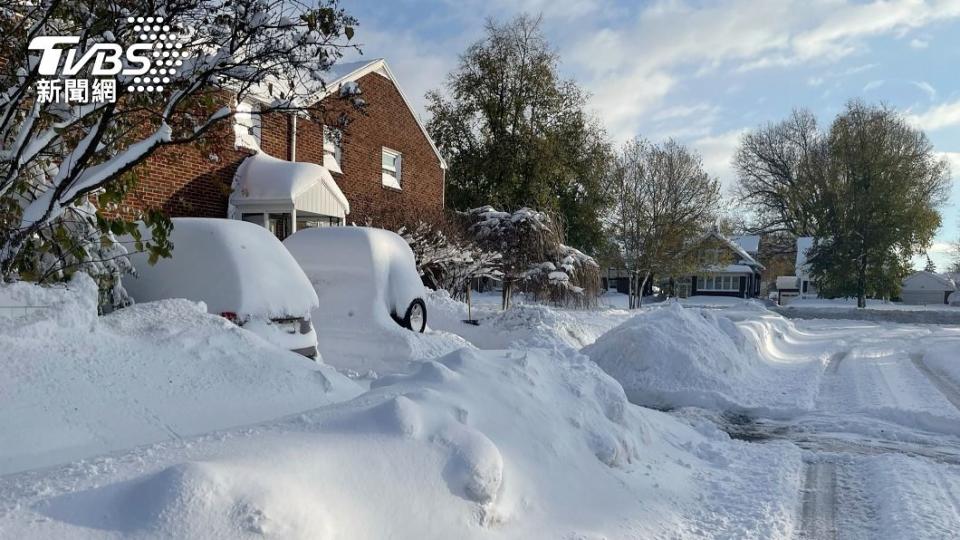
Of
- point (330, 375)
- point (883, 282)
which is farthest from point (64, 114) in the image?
point (883, 282)

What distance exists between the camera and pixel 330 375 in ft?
17.1

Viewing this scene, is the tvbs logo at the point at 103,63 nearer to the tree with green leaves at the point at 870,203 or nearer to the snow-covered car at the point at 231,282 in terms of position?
the snow-covered car at the point at 231,282

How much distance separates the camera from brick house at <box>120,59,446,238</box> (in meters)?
12.8

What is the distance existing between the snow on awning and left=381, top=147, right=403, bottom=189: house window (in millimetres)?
5484

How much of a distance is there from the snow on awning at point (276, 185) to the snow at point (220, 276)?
281 inches

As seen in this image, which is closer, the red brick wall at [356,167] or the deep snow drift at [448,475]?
the deep snow drift at [448,475]

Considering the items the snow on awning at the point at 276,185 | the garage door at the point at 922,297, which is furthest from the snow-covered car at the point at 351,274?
the garage door at the point at 922,297

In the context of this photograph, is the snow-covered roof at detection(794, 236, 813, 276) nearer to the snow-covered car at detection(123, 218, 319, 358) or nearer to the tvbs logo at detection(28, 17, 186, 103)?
the snow-covered car at detection(123, 218, 319, 358)

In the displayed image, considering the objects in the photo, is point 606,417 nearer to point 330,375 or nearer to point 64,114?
point 330,375

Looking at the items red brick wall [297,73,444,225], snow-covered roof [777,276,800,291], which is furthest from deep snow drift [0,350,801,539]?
snow-covered roof [777,276,800,291]

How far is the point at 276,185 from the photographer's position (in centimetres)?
1369

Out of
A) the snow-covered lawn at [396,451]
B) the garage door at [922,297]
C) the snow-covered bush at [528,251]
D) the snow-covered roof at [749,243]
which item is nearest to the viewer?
the snow-covered lawn at [396,451]

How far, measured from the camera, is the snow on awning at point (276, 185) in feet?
44.7

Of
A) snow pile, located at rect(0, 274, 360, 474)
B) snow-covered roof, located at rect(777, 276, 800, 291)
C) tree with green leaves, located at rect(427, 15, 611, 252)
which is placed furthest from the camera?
snow-covered roof, located at rect(777, 276, 800, 291)
